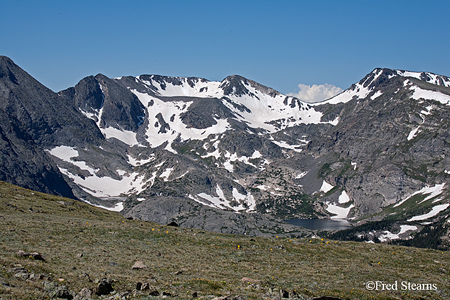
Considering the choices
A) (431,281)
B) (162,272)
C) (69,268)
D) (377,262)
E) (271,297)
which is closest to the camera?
(271,297)

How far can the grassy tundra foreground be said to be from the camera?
94.0 ft

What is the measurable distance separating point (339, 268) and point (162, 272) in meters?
17.0

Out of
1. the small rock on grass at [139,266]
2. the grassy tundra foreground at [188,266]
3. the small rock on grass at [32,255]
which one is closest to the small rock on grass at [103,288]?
the grassy tundra foreground at [188,266]

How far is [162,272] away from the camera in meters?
35.3

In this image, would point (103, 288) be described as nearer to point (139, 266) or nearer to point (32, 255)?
point (139, 266)

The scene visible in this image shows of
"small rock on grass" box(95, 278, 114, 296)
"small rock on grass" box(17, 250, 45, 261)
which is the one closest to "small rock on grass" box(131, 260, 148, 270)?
"small rock on grass" box(17, 250, 45, 261)

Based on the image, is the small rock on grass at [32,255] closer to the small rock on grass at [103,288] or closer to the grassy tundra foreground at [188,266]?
the grassy tundra foreground at [188,266]

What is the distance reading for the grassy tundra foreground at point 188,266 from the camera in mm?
28641

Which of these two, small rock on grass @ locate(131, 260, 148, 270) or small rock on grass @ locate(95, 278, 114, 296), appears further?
small rock on grass @ locate(131, 260, 148, 270)

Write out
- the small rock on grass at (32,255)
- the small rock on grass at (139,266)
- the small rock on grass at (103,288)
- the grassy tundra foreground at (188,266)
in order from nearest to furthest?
the small rock on grass at (103,288)
the grassy tundra foreground at (188,266)
the small rock on grass at (32,255)
the small rock on grass at (139,266)

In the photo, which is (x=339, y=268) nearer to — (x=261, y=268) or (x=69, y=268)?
(x=261, y=268)

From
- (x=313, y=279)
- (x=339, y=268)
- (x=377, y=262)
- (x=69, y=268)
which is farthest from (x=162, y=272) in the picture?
(x=377, y=262)

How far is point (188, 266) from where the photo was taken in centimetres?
3838

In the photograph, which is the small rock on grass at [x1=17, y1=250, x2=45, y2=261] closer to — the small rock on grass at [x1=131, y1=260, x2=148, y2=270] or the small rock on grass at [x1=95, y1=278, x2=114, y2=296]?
the small rock on grass at [x1=131, y1=260, x2=148, y2=270]
